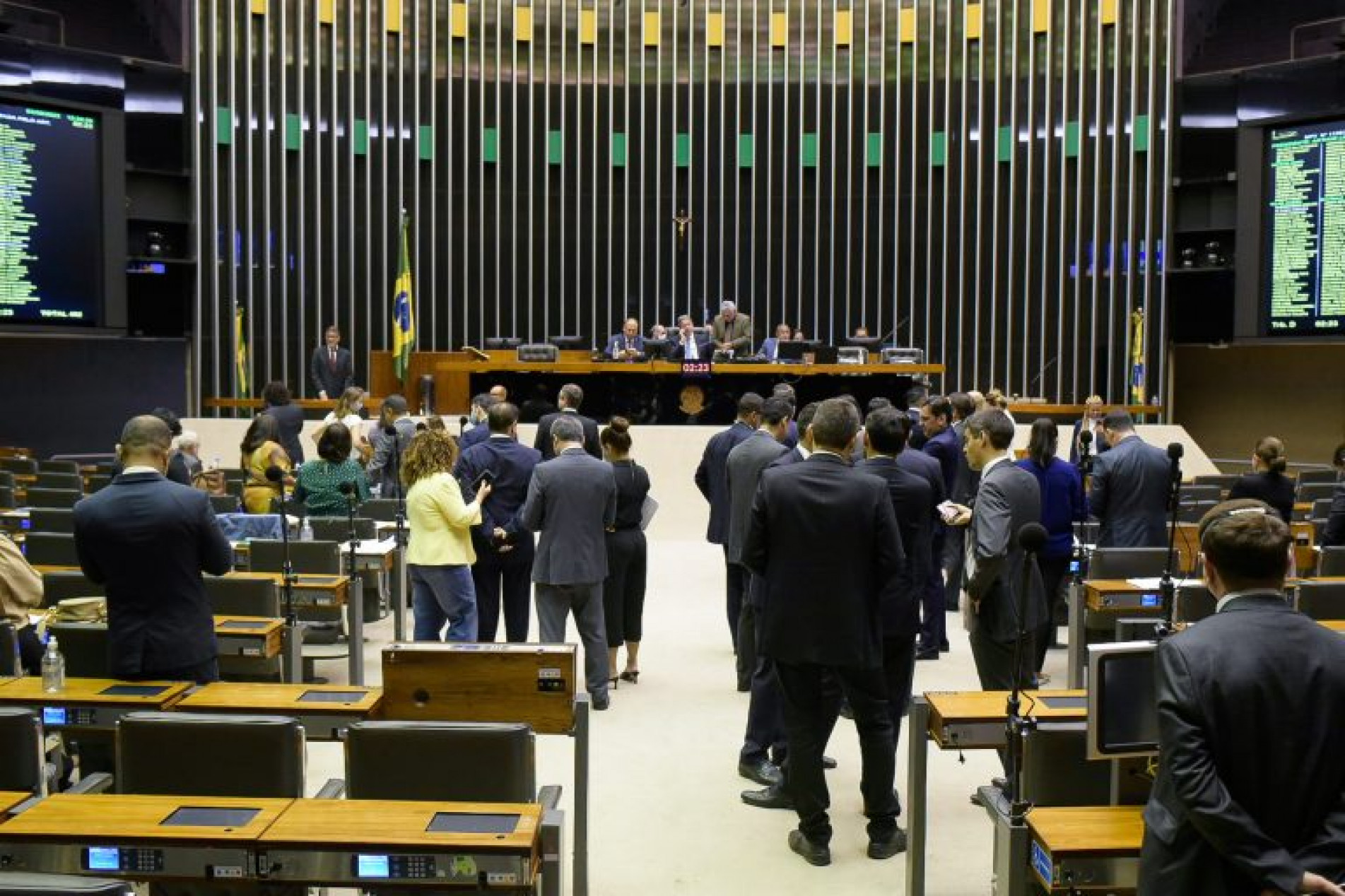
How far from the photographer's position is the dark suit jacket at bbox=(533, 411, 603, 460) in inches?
332

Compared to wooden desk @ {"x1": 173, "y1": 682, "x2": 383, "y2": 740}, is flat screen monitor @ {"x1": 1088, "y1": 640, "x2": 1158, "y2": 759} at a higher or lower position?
higher

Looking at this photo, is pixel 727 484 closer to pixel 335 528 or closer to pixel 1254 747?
pixel 335 528

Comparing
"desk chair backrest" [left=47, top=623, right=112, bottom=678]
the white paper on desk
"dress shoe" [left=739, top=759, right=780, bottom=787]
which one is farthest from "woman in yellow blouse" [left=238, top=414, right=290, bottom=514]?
"dress shoe" [left=739, top=759, right=780, bottom=787]

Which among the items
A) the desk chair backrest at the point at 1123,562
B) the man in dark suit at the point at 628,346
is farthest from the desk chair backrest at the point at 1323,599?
the man in dark suit at the point at 628,346

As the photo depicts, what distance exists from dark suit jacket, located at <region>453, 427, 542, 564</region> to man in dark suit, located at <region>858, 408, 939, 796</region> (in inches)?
89.5

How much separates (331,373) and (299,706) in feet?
39.2

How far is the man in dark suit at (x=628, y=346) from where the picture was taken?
1370cm

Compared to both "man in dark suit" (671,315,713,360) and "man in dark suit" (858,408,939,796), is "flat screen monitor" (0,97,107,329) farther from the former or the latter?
"man in dark suit" (858,408,939,796)

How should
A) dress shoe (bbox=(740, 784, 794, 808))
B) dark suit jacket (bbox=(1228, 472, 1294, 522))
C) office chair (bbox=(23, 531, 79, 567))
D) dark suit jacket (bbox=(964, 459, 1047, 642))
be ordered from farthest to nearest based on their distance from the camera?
dark suit jacket (bbox=(1228, 472, 1294, 522)) < office chair (bbox=(23, 531, 79, 567)) < dress shoe (bbox=(740, 784, 794, 808)) < dark suit jacket (bbox=(964, 459, 1047, 642))

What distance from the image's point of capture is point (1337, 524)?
7.00 meters

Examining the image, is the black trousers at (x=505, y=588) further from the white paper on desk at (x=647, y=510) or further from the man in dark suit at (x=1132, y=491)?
the man in dark suit at (x=1132, y=491)

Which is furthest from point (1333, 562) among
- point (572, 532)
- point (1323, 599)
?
point (572, 532)

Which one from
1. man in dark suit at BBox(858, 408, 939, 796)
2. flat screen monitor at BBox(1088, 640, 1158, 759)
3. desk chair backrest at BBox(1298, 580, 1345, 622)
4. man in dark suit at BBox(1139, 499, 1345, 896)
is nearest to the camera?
man in dark suit at BBox(1139, 499, 1345, 896)

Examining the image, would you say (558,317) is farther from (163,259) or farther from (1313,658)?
(1313,658)
